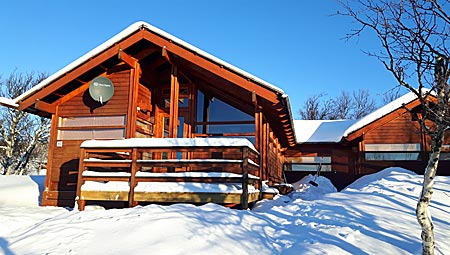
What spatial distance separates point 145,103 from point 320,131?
1125 centimetres

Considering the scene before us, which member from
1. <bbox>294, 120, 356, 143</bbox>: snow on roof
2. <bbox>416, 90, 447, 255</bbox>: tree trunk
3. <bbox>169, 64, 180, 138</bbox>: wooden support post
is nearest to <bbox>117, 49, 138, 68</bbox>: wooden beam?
<bbox>169, 64, 180, 138</bbox>: wooden support post

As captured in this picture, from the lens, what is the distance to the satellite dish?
9.01m

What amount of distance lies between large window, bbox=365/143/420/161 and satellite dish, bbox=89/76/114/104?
1051 cm

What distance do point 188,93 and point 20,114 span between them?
61.8 ft

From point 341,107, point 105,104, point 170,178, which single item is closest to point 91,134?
point 105,104

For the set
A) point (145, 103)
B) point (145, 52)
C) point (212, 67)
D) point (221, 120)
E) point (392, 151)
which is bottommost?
point (392, 151)

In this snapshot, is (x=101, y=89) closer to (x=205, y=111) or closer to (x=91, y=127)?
(x=91, y=127)

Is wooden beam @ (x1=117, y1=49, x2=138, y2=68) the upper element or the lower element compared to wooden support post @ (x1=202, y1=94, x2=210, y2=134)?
upper

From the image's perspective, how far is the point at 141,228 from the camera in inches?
171

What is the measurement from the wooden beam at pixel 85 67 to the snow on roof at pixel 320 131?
34.0 ft

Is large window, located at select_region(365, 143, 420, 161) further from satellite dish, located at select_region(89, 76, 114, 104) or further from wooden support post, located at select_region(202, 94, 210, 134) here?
satellite dish, located at select_region(89, 76, 114, 104)

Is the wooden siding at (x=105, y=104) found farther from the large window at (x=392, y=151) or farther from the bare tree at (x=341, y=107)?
the bare tree at (x=341, y=107)

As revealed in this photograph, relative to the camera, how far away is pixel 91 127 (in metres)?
9.20

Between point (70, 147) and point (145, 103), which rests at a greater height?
point (145, 103)
